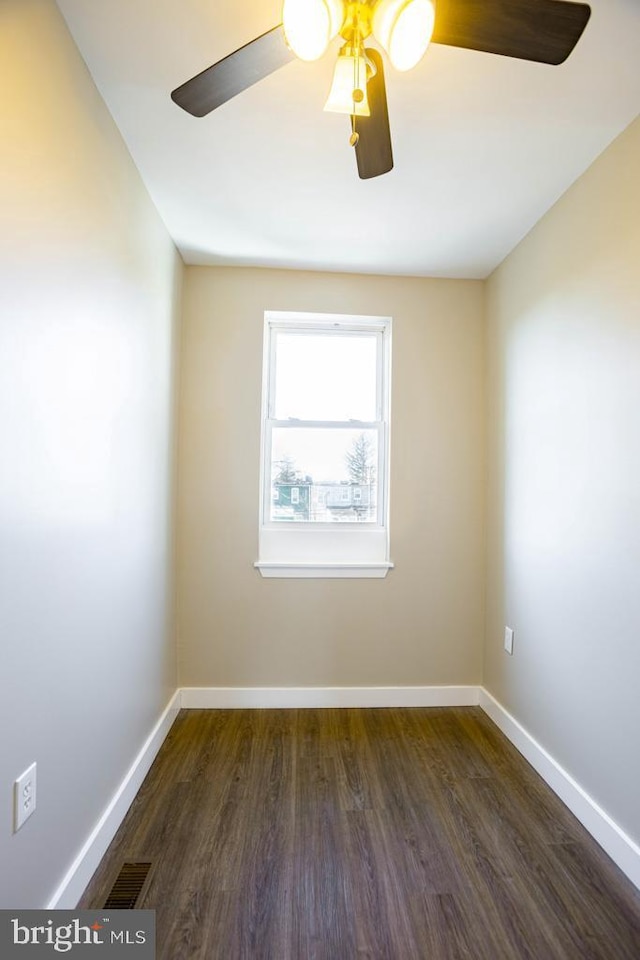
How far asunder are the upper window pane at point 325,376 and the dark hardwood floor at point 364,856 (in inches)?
70.2

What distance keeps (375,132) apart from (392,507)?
1.83 meters

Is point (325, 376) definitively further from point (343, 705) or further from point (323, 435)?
point (343, 705)

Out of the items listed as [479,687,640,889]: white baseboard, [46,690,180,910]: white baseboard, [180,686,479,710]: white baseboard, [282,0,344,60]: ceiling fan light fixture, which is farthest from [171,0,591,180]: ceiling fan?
[180,686,479,710]: white baseboard

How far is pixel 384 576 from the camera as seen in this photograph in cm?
271

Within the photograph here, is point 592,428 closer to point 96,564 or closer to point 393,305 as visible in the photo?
point 393,305

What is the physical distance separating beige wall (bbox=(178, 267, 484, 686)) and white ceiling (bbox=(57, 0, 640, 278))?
0.32m

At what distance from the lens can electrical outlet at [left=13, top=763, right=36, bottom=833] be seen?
1.10 meters

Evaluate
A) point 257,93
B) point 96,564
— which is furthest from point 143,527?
point 257,93

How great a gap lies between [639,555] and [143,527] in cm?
188

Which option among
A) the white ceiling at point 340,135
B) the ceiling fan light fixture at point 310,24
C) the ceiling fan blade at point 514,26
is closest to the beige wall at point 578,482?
the white ceiling at point 340,135

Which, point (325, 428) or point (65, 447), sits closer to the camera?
point (65, 447)

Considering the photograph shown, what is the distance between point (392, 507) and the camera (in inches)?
107

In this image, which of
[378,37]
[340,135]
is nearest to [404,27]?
[378,37]

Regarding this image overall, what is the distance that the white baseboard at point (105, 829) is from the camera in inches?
51.8
